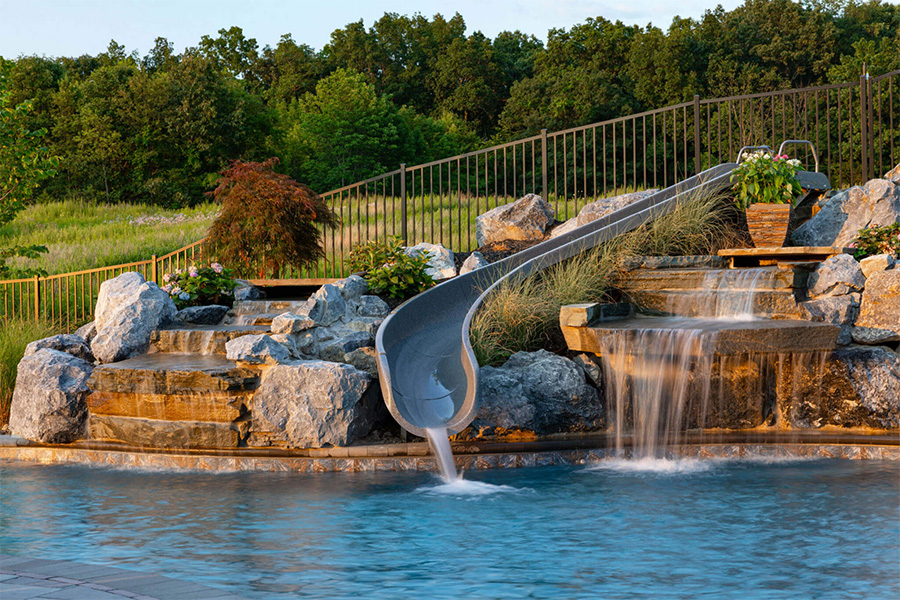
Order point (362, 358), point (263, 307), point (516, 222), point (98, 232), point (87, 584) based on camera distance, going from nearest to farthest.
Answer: point (87, 584) < point (362, 358) < point (263, 307) < point (516, 222) < point (98, 232)

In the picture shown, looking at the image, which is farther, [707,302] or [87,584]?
[707,302]

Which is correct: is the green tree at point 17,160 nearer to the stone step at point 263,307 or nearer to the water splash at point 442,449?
the stone step at point 263,307

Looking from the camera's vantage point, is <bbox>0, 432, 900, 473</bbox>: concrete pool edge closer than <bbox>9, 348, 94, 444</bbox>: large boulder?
Yes

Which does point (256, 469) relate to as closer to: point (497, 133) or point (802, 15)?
point (497, 133)

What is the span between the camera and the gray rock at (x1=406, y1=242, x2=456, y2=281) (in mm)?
10812

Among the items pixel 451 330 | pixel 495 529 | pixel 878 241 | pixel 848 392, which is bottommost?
pixel 495 529

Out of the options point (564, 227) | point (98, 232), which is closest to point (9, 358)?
point (564, 227)

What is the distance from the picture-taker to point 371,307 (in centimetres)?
952

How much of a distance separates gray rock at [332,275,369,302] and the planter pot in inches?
182

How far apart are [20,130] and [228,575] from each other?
8857 millimetres

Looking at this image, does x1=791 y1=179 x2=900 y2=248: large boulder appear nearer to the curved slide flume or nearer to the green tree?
the curved slide flume

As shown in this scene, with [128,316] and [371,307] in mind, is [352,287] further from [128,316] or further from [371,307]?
[128,316]

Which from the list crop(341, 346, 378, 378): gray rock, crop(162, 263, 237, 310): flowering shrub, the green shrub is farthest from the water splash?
crop(162, 263, 237, 310): flowering shrub

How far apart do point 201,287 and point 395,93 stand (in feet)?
136
